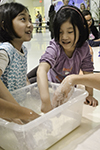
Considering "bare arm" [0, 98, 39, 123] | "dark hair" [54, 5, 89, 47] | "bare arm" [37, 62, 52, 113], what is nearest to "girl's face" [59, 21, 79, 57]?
"dark hair" [54, 5, 89, 47]

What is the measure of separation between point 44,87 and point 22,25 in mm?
320

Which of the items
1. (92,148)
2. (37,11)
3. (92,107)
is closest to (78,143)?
(92,148)

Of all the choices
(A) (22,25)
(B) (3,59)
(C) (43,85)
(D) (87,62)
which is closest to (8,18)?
(A) (22,25)

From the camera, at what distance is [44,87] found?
0.73 m

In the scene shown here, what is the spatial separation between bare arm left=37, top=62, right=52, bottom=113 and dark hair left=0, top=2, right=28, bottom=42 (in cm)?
21

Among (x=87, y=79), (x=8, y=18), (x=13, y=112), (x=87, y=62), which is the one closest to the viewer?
(x=13, y=112)

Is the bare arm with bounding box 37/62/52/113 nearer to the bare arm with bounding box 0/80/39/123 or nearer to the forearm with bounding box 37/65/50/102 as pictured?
the forearm with bounding box 37/65/50/102

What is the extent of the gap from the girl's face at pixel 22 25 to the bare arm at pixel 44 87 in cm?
17

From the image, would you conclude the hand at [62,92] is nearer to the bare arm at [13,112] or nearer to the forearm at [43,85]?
the forearm at [43,85]

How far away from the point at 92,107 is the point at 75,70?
0.23 meters

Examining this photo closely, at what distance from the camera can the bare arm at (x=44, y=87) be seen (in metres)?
0.69

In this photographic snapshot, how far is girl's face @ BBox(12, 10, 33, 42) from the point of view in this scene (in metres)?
0.84

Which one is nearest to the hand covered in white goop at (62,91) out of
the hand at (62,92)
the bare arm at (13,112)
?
the hand at (62,92)

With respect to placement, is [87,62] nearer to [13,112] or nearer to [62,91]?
[62,91]
